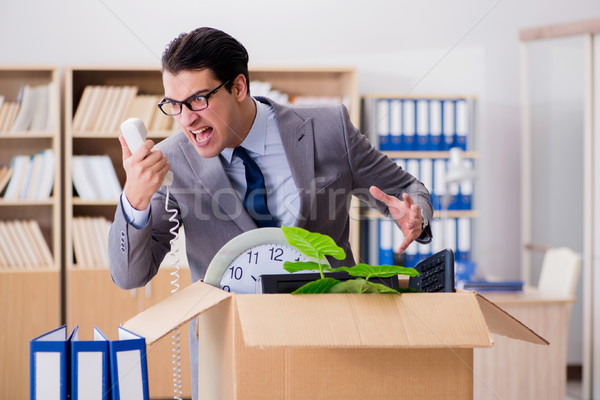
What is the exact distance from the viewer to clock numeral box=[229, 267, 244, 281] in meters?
1.04

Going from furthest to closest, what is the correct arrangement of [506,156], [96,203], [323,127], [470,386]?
[506,156]
[96,203]
[323,127]
[470,386]

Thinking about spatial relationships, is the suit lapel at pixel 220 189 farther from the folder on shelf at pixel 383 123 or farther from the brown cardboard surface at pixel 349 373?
the folder on shelf at pixel 383 123

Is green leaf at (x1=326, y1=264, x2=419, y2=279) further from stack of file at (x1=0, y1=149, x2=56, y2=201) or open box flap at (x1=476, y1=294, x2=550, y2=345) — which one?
stack of file at (x1=0, y1=149, x2=56, y2=201)

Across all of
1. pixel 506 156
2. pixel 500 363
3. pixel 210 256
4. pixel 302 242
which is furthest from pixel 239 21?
pixel 302 242

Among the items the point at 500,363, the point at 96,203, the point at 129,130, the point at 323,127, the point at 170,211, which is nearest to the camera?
the point at 129,130

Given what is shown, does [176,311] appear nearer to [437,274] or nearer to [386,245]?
[437,274]

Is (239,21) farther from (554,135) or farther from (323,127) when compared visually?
(323,127)

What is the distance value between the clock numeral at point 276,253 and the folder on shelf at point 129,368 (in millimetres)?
254

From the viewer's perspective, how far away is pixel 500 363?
9.62 feet

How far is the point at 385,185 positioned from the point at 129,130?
71 centimetres

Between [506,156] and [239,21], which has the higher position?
[239,21]

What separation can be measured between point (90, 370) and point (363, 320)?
1.29ft

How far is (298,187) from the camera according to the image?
58.7 inches

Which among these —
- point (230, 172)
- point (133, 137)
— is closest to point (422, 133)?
point (230, 172)
